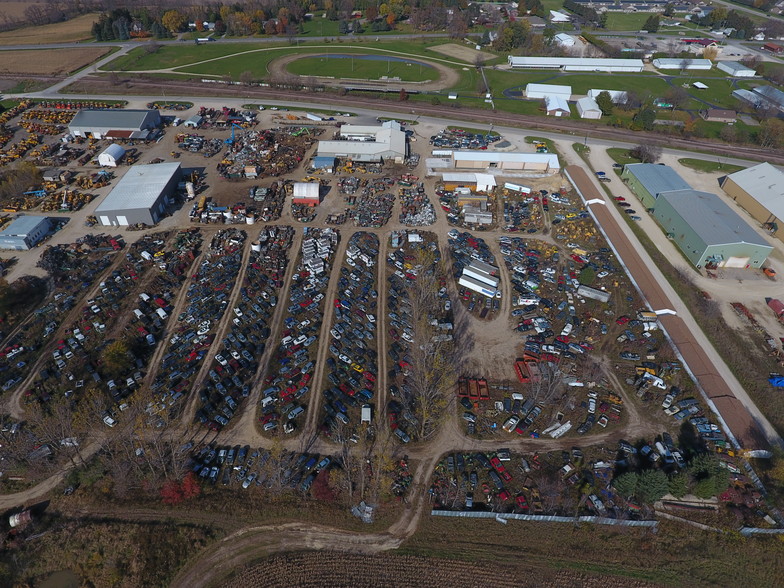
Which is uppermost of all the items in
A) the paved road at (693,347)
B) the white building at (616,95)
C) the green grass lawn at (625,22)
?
the green grass lawn at (625,22)

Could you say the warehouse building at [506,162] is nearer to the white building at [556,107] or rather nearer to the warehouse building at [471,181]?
the warehouse building at [471,181]

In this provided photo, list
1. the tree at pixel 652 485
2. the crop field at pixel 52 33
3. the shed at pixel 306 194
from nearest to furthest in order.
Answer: the tree at pixel 652 485
the shed at pixel 306 194
the crop field at pixel 52 33

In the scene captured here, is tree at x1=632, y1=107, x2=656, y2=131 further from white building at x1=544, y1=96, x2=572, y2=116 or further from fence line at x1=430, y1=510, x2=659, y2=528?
fence line at x1=430, y1=510, x2=659, y2=528

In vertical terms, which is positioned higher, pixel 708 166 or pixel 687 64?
pixel 687 64

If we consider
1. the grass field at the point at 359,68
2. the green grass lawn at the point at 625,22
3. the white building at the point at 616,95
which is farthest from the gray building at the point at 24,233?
the green grass lawn at the point at 625,22

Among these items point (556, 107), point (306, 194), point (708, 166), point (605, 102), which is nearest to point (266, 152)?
point (306, 194)

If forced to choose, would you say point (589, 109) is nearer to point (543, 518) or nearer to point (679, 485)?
point (679, 485)

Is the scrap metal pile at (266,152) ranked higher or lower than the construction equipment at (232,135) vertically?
lower
